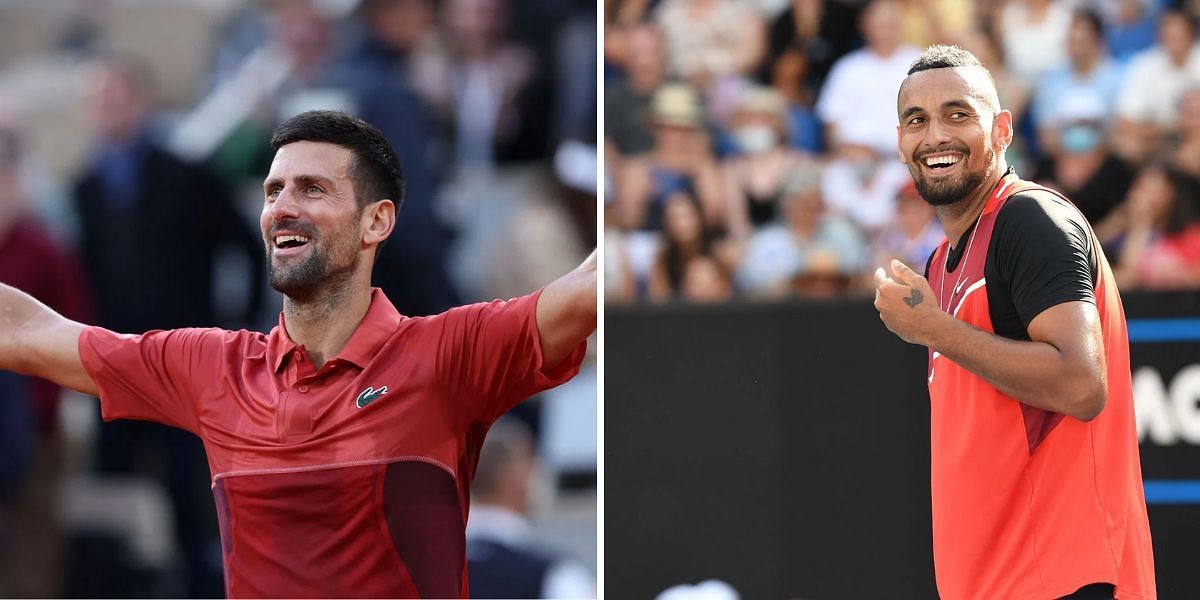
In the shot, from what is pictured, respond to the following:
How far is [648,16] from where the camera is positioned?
760 centimetres

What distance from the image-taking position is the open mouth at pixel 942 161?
3287mm

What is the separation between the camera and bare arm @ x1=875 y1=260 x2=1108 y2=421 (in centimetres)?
294

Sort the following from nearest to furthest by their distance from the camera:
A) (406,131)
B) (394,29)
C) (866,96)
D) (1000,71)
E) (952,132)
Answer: (952,132)
(1000,71)
(866,96)
(406,131)
(394,29)

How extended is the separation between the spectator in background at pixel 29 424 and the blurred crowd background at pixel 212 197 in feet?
0.04

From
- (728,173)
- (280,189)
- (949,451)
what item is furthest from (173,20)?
(949,451)

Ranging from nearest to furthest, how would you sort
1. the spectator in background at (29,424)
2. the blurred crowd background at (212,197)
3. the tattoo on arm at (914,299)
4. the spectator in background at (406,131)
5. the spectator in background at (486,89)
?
1. the tattoo on arm at (914,299)
2. the spectator in background at (29,424)
3. the blurred crowd background at (212,197)
4. the spectator in background at (406,131)
5. the spectator in background at (486,89)

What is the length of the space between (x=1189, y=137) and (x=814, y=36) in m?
1.92

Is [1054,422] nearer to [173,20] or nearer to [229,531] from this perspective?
[229,531]

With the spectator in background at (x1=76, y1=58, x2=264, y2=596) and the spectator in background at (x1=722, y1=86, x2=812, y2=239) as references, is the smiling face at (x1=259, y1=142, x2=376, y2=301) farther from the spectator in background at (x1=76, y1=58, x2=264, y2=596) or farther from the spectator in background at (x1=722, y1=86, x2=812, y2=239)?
the spectator in background at (x1=76, y1=58, x2=264, y2=596)

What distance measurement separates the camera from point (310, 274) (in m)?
3.47

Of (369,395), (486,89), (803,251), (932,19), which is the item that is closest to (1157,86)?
(932,19)

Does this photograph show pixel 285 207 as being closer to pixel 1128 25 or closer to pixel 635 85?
pixel 635 85

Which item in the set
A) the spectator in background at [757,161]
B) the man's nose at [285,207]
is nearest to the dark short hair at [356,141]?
the man's nose at [285,207]

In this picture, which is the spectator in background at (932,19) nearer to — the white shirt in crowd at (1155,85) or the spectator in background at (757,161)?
the spectator in background at (757,161)
